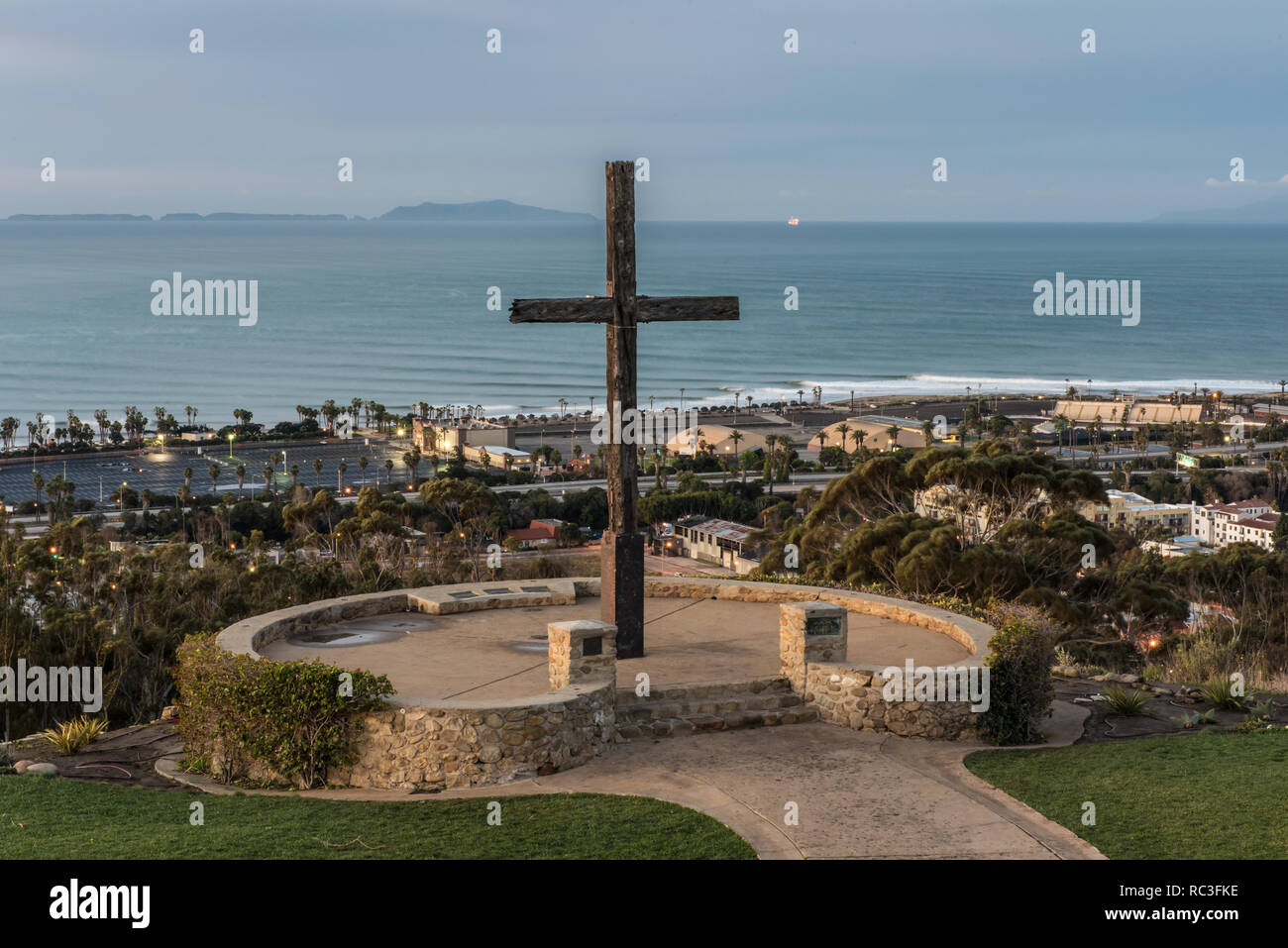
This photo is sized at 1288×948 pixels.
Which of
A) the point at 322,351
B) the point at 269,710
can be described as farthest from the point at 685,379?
the point at 269,710

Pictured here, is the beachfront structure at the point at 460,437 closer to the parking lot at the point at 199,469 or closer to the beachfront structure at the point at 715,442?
the parking lot at the point at 199,469

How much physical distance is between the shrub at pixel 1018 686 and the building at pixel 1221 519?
153 feet

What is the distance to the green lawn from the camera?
961 cm

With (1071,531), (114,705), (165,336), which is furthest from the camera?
(165,336)

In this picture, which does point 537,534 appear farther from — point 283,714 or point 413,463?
point 283,714

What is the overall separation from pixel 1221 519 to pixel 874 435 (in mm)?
32667

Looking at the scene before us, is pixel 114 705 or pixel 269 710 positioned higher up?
pixel 269 710

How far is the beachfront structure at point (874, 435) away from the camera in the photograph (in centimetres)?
8750

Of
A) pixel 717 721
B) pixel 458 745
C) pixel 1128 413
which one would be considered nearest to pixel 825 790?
pixel 717 721
